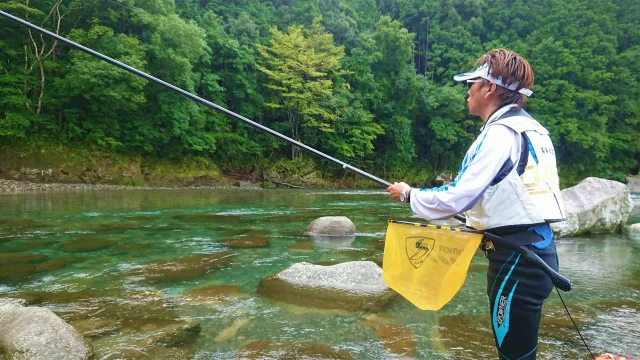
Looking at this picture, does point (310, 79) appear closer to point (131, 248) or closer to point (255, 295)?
point (131, 248)

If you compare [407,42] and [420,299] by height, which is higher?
[407,42]

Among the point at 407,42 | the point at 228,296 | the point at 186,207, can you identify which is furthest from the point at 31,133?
the point at 407,42

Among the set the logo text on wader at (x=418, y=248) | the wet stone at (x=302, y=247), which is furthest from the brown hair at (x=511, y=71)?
the wet stone at (x=302, y=247)

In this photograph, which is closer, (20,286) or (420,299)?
(420,299)

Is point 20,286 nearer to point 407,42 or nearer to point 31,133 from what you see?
point 31,133

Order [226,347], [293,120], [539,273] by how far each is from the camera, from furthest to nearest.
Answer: [293,120] < [226,347] < [539,273]

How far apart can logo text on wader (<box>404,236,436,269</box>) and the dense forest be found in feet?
78.2

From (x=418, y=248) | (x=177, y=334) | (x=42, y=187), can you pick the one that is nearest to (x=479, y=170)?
(x=418, y=248)

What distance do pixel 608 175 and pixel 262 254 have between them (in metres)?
44.1

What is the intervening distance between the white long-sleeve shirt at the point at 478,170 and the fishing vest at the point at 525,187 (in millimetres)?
43

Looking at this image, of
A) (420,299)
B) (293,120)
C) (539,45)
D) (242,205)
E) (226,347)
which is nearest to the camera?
(420,299)

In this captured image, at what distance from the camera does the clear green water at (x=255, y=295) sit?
12.5ft

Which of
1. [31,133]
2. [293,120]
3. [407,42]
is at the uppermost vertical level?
[407,42]

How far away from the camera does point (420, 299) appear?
2381mm
